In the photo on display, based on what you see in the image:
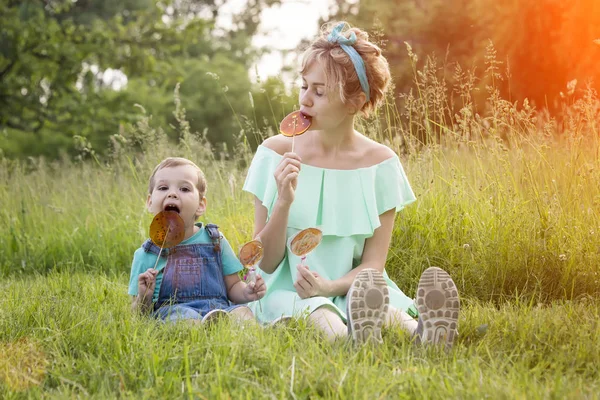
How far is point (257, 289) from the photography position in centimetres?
289

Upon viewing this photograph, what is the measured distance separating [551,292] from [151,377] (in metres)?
2.13

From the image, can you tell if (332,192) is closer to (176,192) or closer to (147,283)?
(176,192)

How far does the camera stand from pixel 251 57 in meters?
28.7

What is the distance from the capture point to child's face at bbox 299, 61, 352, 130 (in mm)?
2941

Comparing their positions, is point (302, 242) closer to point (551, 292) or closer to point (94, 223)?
point (551, 292)

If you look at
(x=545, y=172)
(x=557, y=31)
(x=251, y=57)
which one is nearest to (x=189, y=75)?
(x=251, y=57)

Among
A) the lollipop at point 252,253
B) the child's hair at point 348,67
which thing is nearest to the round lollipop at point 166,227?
the lollipop at point 252,253

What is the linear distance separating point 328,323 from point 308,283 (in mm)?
217

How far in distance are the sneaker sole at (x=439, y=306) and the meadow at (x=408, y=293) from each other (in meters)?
0.07

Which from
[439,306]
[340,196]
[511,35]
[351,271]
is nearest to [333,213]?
[340,196]

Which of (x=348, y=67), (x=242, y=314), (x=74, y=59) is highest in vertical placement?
(x=74, y=59)

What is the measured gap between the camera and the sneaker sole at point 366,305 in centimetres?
249

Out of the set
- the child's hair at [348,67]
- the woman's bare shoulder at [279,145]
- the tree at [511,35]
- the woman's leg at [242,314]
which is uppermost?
the tree at [511,35]

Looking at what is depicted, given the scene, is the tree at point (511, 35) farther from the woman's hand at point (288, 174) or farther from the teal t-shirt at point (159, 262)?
the woman's hand at point (288, 174)
